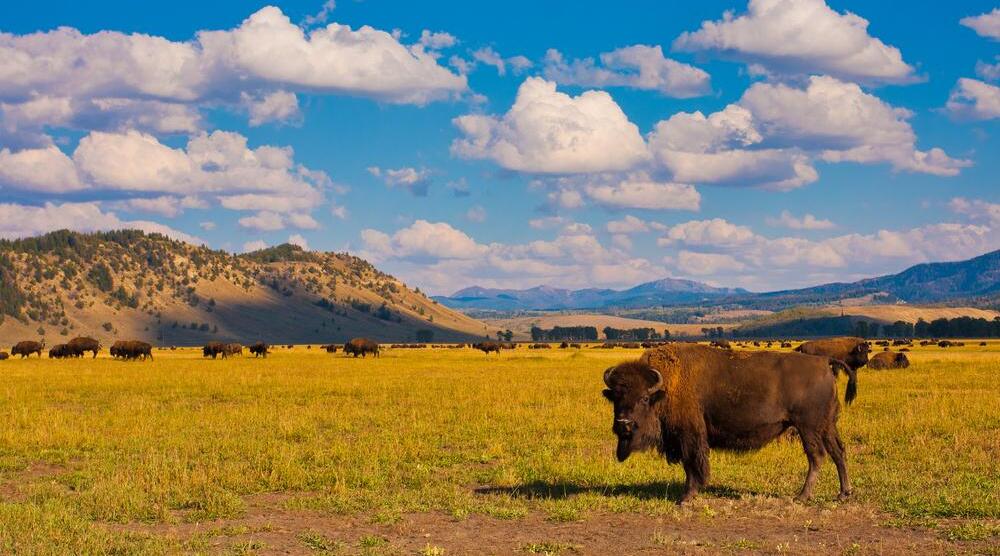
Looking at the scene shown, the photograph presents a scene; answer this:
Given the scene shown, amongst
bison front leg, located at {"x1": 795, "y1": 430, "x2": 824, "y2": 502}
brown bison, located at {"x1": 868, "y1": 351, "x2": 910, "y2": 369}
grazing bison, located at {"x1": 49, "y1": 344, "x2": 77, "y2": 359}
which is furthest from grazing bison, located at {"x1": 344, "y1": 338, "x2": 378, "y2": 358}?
bison front leg, located at {"x1": 795, "y1": 430, "x2": 824, "y2": 502}

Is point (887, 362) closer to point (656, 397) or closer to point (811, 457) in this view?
point (811, 457)

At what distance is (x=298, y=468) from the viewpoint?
16484 millimetres

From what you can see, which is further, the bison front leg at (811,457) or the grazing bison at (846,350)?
the grazing bison at (846,350)

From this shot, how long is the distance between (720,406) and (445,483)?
511cm

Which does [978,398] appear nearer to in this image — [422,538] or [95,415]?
[422,538]

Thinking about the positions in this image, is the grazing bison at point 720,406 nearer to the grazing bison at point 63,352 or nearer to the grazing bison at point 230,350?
the grazing bison at point 230,350

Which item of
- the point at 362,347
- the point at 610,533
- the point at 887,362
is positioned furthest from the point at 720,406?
the point at 362,347

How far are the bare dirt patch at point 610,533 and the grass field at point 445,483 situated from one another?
0.05 meters

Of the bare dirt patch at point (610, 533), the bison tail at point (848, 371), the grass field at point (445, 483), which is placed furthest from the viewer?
the bison tail at point (848, 371)

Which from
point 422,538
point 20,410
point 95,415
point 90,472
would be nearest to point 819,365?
point 422,538

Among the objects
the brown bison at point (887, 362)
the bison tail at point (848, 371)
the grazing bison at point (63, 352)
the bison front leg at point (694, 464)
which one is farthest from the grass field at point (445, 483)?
the grazing bison at point (63, 352)

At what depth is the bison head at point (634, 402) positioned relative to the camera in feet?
45.6

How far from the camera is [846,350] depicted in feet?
129

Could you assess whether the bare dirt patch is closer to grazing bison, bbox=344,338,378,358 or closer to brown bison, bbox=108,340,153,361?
brown bison, bbox=108,340,153,361
